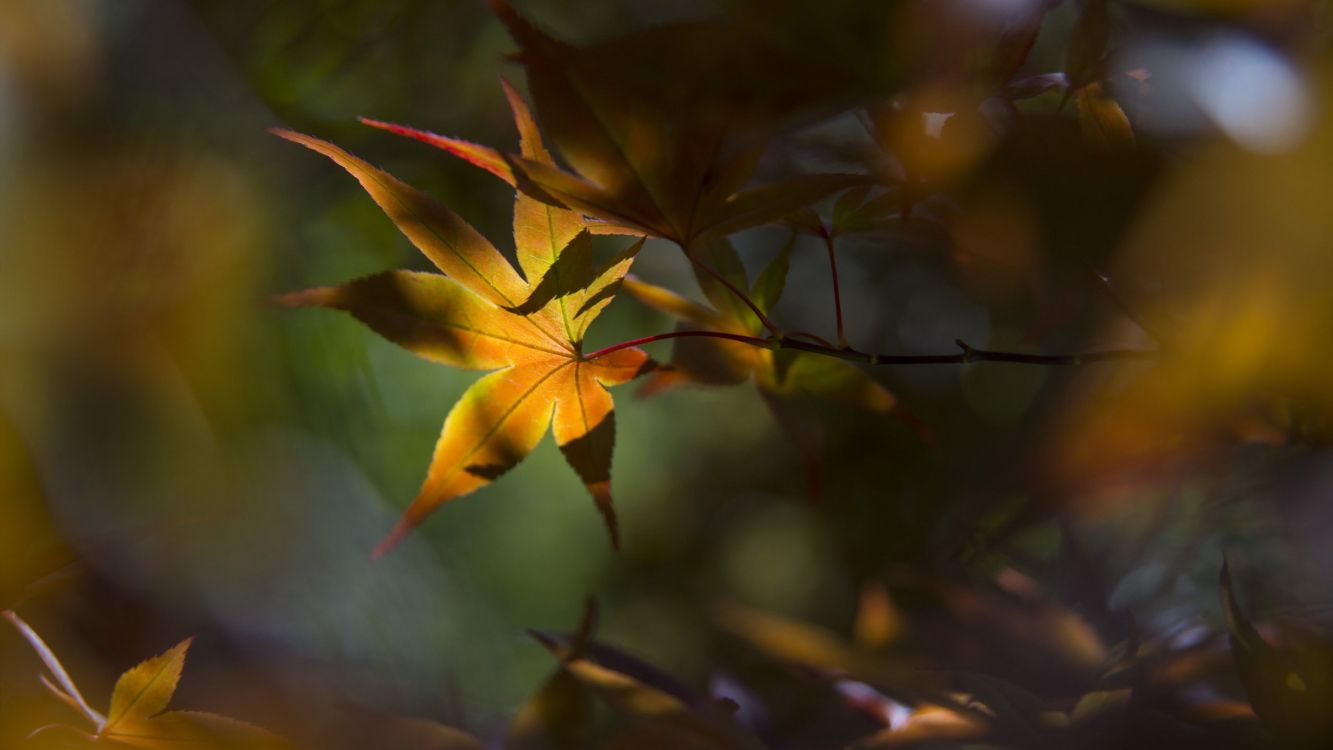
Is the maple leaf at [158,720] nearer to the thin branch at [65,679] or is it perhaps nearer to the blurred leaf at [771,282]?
the thin branch at [65,679]

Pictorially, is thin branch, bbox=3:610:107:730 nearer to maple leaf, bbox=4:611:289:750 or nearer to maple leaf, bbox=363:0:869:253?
maple leaf, bbox=4:611:289:750

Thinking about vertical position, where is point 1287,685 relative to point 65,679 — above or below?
above

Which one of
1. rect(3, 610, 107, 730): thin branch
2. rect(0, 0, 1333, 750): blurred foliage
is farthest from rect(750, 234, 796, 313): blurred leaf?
rect(3, 610, 107, 730): thin branch

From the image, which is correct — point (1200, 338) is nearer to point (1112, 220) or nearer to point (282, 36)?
point (1112, 220)

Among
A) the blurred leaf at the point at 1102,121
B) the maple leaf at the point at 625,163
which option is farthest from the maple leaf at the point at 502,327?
the blurred leaf at the point at 1102,121

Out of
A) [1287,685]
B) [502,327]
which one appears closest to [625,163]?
[502,327]

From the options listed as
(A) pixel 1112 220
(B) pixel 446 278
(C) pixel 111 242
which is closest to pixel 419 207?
(B) pixel 446 278

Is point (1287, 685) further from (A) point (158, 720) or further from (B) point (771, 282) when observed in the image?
(A) point (158, 720)
